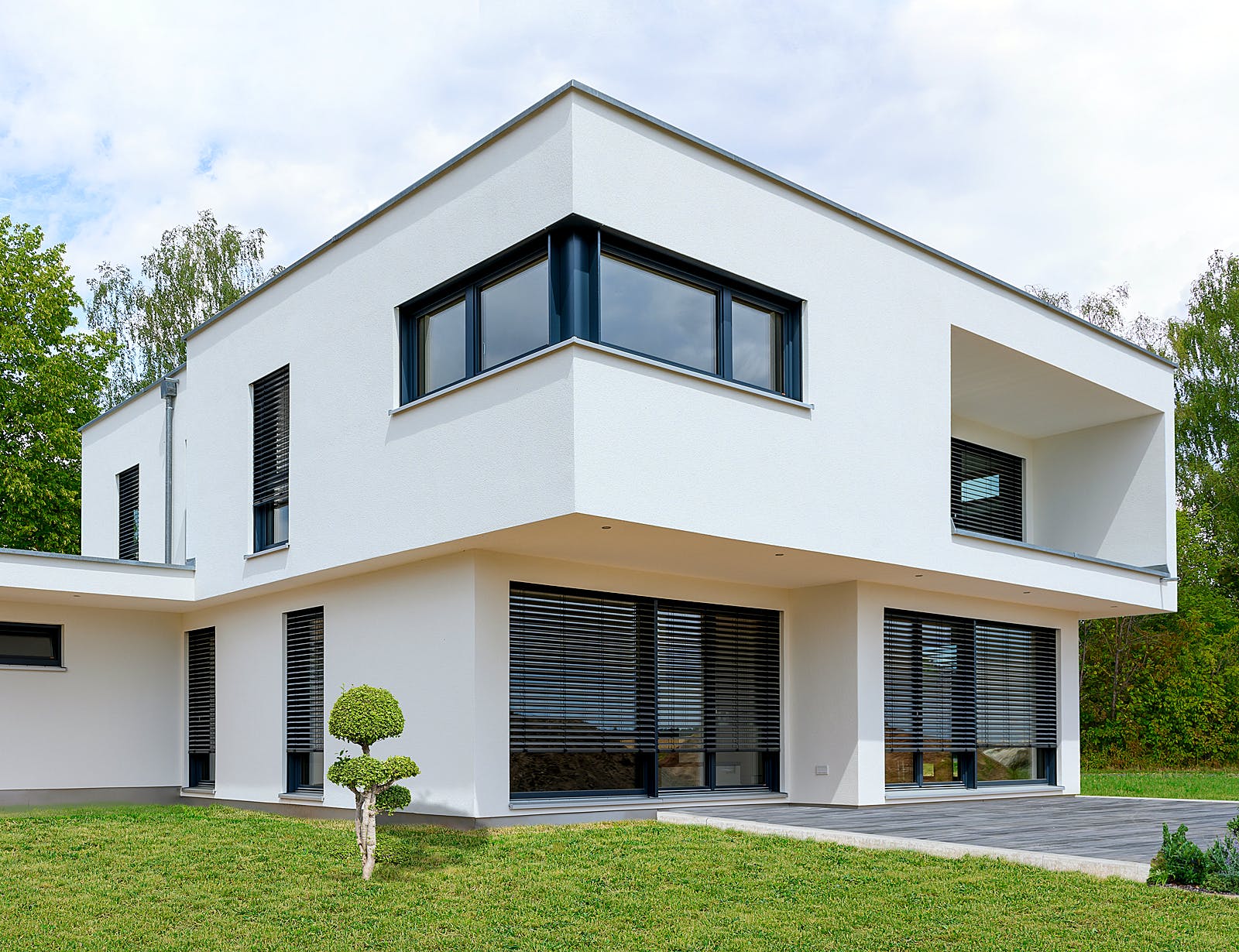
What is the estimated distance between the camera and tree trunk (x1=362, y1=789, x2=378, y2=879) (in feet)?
29.4

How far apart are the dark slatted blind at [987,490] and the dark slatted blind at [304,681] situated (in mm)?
9047

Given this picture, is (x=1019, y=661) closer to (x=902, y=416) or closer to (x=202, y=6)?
(x=902, y=416)

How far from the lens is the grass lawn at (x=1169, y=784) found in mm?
17828

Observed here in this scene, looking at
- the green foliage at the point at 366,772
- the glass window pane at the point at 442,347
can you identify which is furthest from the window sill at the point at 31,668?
the green foliage at the point at 366,772

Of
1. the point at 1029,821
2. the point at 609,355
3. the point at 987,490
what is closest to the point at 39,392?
the point at 987,490

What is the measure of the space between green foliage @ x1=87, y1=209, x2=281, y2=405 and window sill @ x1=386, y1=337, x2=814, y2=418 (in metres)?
22.2

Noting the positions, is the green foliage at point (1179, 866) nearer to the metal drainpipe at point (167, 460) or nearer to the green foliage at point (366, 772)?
the green foliage at point (366, 772)

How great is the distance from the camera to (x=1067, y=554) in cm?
1508

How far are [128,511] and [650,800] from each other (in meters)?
10.4

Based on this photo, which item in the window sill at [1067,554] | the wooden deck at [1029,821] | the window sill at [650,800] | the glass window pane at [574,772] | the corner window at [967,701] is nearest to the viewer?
the wooden deck at [1029,821]

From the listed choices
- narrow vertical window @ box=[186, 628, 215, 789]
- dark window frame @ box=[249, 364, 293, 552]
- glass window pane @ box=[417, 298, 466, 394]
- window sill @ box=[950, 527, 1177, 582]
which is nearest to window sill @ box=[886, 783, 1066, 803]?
window sill @ box=[950, 527, 1177, 582]

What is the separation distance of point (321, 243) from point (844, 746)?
27.0 feet

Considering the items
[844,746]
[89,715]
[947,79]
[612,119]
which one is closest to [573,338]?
[612,119]

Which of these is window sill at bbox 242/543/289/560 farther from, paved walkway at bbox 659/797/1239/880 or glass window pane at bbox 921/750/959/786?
glass window pane at bbox 921/750/959/786
